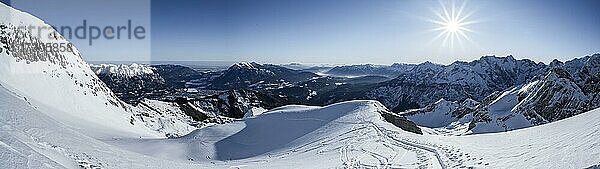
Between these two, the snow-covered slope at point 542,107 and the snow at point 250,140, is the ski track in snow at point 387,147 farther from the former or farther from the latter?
the snow-covered slope at point 542,107

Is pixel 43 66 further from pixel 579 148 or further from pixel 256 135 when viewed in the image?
pixel 579 148

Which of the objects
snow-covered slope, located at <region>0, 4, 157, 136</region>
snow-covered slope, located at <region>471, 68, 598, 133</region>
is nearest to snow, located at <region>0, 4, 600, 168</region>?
snow-covered slope, located at <region>0, 4, 157, 136</region>

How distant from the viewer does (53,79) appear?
41344 mm

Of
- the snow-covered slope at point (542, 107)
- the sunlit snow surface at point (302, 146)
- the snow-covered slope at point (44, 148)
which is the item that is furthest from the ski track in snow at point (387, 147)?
A: the snow-covered slope at point (542, 107)

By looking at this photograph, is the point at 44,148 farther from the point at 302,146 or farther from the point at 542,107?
the point at 542,107

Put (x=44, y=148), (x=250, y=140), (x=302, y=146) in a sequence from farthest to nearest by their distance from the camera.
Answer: (x=250, y=140) → (x=302, y=146) → (x=44, y=148)

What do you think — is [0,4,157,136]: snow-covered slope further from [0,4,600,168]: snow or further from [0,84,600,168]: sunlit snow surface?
[0,84,600,168]: sunlit snow surface

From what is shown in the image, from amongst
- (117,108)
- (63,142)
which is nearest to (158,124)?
(117,108)

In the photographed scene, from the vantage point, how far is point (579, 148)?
1502 centimetres

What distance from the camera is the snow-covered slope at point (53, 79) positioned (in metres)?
32.7

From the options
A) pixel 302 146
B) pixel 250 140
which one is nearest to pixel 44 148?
pixel 302 146

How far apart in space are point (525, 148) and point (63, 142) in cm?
2152

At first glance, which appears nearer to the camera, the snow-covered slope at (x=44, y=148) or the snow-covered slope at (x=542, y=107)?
the snow-covered slope at (x=44, y=148)

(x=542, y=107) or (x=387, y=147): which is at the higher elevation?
(x=387, y=147)
